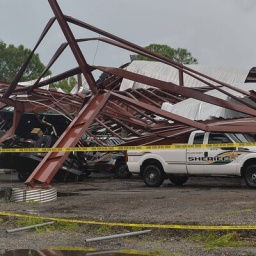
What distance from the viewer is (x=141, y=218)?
32.1 ft

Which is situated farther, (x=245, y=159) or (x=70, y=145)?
(x=245, y=159)

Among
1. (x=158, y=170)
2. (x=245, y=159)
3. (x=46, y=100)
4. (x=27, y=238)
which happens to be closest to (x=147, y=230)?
(x=27, y=238)

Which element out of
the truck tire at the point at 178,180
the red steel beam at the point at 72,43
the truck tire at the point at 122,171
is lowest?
the truck tire at the point at 178,180

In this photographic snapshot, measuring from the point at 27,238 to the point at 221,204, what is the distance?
181 inches

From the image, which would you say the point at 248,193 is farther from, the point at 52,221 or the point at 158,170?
the point at 52,221

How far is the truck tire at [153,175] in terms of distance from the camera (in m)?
17.4

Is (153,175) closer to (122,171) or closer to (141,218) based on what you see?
(122,171)

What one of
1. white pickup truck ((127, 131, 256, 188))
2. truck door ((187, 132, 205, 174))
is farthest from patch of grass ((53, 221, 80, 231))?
truck door ((187, 132, 205, 174))

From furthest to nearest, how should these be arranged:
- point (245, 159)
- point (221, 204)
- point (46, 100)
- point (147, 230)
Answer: point (46, 100) → point (245, 159) → point (221, 204) → point (147, 230)

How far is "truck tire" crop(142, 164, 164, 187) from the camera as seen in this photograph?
1738cm

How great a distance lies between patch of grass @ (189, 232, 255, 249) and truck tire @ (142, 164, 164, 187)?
913 cm

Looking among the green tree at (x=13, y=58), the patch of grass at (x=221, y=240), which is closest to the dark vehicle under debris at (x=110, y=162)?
the patch of grass at (x=221, y=240)

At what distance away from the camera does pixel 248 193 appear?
14.1m

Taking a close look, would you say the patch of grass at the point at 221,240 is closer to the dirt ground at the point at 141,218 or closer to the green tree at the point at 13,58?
the dirt ground at the point at 141,218
